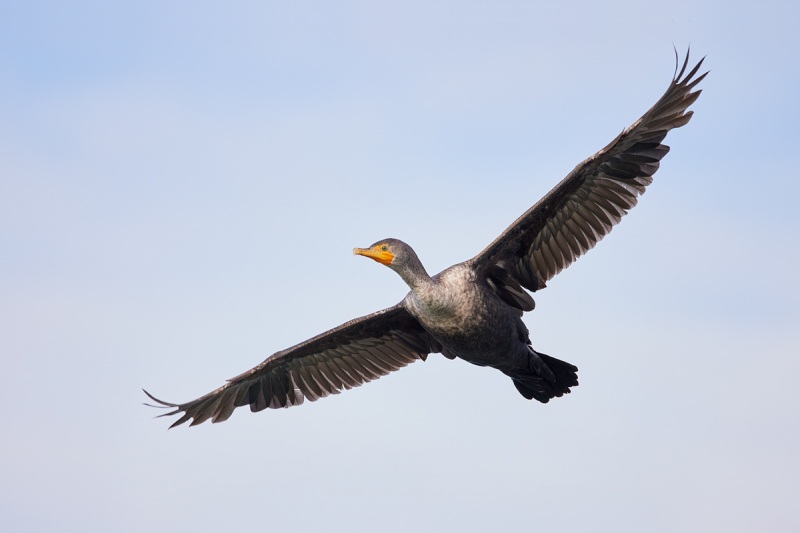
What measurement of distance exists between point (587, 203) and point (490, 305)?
156 centimetres

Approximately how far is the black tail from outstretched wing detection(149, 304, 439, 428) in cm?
125

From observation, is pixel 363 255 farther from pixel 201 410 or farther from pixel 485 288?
pixel 201 410

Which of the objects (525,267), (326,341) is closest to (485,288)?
(525,267)

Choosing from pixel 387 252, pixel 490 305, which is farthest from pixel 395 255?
pixel 490 305

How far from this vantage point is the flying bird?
38.5 feet

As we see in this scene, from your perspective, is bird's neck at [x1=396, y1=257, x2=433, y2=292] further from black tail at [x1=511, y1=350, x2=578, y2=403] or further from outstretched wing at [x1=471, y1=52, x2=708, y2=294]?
black tail at [x1=511, y1=350, x2=578, y2=403]

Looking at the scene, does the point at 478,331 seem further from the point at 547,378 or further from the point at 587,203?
the point at 587,203

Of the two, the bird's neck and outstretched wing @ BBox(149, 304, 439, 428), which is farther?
outstretched wing @ BBox(149, 304, 439, 428)

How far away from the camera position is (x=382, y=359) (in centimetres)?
1388

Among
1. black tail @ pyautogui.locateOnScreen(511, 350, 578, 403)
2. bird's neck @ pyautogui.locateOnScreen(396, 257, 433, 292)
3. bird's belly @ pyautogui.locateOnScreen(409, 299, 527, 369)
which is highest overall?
bird's neck @ pyautogui.locateOnScreen(396, 257, 433, 292)

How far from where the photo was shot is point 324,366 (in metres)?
14.1

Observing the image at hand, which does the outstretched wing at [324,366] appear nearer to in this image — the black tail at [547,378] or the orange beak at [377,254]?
the black tail at [547,378]

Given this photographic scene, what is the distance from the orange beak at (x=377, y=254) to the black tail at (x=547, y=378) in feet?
6.98

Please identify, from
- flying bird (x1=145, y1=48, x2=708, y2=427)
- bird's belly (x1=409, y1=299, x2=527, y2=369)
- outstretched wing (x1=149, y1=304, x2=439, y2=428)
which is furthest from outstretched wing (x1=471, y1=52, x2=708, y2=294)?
outstretched wing (x1=149, y1=304, x2=439, y2=428)
